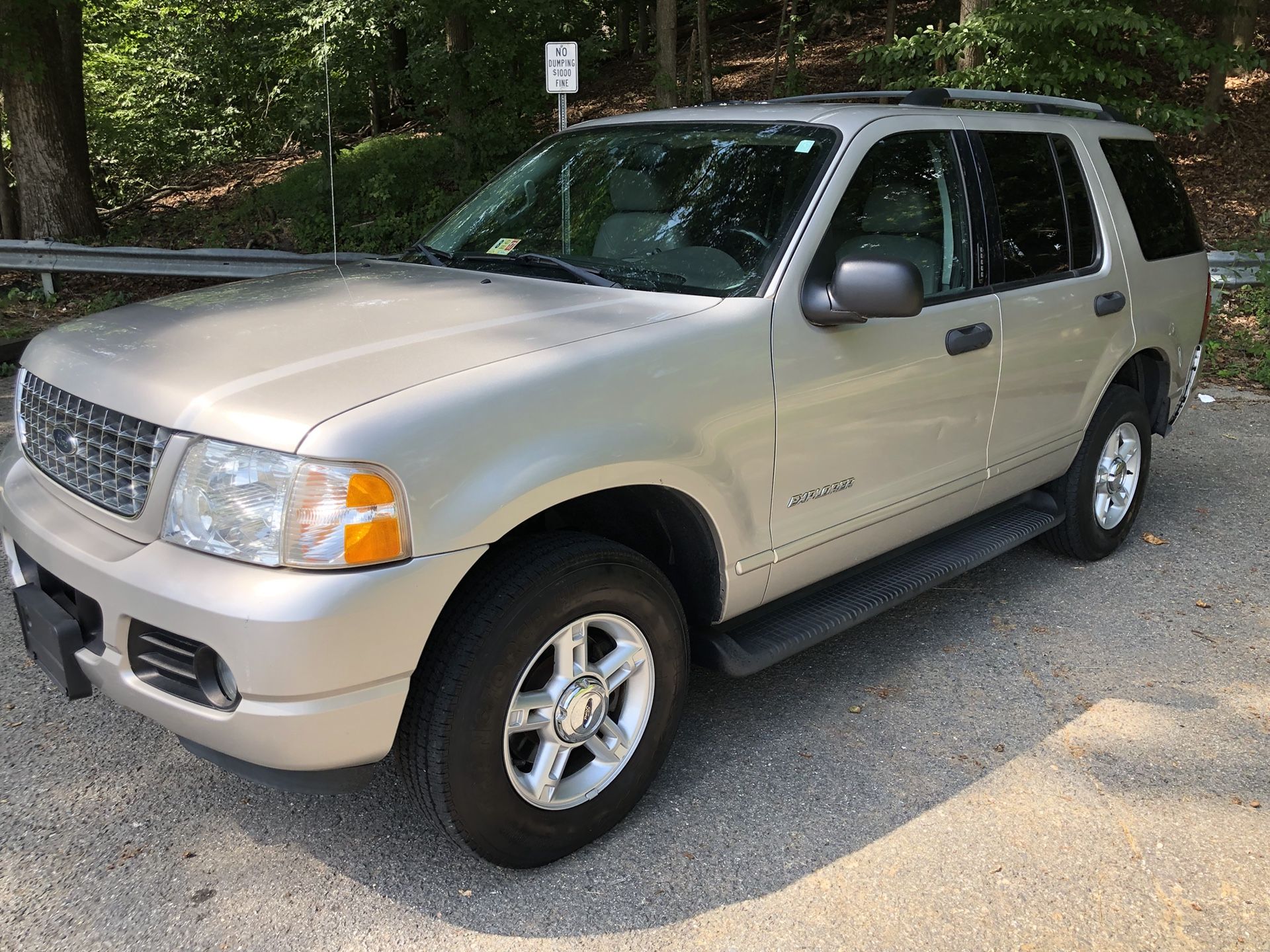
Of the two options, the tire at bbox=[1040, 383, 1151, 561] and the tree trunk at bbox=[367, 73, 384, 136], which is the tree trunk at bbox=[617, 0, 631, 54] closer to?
the tree trunk at bbox=[367, 73, 384, 136]

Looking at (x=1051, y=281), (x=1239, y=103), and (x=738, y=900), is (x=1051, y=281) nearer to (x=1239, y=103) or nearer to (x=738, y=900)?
(x=738, y=900)

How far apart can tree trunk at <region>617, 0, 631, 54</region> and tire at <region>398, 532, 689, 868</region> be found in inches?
835

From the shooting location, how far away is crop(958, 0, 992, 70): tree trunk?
10656 mm

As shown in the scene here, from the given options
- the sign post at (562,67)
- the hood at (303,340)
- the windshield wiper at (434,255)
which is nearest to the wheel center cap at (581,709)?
the hood at (303,340)

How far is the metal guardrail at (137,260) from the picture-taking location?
10367 millimetres

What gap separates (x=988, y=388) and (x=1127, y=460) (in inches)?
62.1

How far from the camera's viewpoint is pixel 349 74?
1516 centimetres

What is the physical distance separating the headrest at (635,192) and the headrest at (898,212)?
0.65m

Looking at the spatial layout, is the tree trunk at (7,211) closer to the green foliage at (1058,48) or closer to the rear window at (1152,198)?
the green foliage at (1058,48)

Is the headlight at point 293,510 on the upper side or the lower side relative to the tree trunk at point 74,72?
lower

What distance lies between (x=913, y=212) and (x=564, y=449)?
1.74m

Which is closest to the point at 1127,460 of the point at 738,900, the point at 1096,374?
the point at 1096,374

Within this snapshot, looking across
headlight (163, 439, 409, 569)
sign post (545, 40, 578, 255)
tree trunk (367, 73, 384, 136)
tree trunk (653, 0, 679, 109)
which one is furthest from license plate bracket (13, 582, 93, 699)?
tree trunk (367, 73, 384, 136)

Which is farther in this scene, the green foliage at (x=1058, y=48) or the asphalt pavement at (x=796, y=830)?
the green foliage at (x=1058, y=48)
